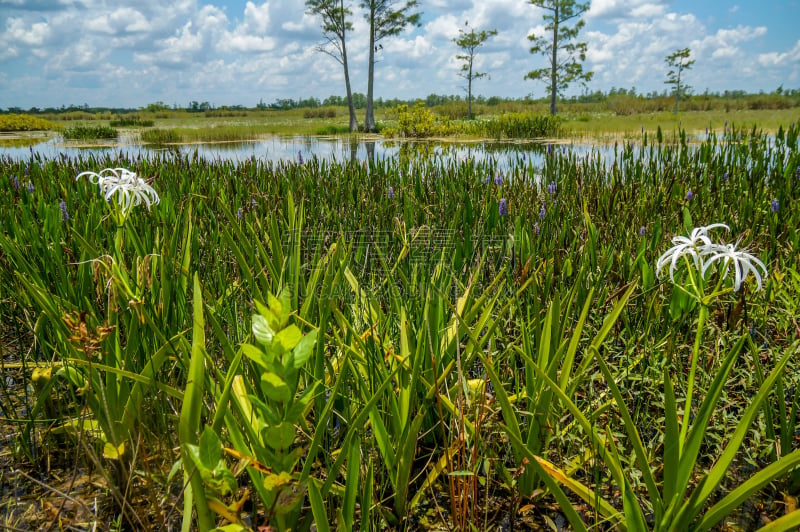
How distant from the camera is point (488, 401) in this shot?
139 centimetres

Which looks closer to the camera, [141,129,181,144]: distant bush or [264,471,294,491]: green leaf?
[264,471,294,491]: green leaf

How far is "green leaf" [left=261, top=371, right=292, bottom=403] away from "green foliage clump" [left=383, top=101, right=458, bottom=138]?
18.4m

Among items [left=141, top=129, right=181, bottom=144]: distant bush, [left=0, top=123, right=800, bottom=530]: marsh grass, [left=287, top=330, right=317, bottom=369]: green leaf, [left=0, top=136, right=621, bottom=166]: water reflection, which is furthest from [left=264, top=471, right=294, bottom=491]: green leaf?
[left=141, top=129, right=181, bottom=144]: distant bush

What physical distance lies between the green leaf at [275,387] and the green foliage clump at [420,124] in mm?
18412

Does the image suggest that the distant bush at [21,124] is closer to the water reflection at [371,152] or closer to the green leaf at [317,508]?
the water reflection at [371,152]

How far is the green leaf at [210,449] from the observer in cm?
88

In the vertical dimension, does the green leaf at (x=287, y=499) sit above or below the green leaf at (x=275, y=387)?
below

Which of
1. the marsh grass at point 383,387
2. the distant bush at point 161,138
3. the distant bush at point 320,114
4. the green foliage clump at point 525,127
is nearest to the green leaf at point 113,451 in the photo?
the marsh grass at point 383,387

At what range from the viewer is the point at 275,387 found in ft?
2.79

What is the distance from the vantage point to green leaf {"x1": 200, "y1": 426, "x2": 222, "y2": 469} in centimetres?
88

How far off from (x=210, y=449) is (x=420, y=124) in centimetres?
1887

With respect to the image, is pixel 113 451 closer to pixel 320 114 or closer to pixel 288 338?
pixel 288 338

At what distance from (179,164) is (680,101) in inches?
1647

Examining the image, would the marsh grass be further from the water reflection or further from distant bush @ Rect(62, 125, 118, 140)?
distant bush @ Rect(62, 125, 118, 140)
